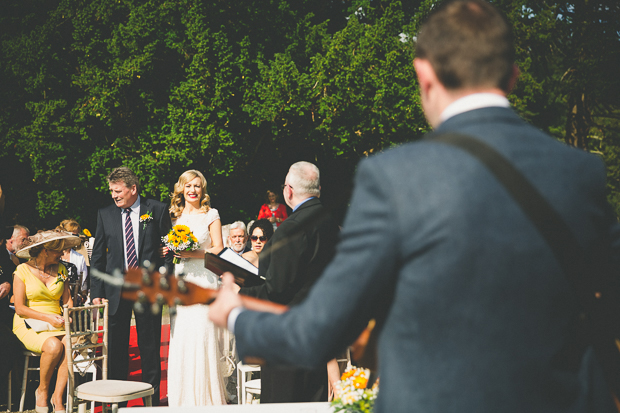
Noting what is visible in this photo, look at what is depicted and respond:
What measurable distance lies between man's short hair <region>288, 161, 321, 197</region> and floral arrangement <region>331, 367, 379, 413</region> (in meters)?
1.87

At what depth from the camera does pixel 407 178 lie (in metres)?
1.26

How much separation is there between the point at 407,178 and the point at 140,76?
14378 millimetres

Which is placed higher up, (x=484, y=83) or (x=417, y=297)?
(x=484, y=83)

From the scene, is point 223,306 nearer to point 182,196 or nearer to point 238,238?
point 182,196

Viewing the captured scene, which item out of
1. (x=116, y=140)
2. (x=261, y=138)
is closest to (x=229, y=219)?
(x=261, y=138)

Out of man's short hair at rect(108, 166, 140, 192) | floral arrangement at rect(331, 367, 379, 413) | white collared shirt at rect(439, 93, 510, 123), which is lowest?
floral arrangement at rect(331, 367, 379, 413)

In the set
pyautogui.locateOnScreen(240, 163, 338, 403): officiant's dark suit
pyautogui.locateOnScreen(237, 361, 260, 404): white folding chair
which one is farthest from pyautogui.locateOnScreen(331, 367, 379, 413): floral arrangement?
pyautogui.locateOnScreen(237, 361, 260, 404): white folding chair

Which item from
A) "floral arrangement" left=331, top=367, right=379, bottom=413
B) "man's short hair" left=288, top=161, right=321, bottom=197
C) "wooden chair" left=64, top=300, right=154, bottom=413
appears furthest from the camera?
"wooden chair" left=64, top=300, right=154, bottom=413

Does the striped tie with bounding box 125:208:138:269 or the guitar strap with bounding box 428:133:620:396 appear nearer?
the guitar strap with bounding box 428:133:620:396

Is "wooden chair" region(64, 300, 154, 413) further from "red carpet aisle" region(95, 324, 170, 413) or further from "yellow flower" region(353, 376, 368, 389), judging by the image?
"yellow flower" region(353, 376, 368, 389)

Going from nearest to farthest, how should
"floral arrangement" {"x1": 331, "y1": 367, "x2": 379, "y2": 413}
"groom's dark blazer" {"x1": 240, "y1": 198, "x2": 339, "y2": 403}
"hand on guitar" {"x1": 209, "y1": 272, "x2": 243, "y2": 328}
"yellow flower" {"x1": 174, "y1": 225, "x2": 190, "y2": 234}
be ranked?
1. "hand on guitar" {"x1": 209, "y1": 272, "x2": 243, "y2": 328}
2. "floral arrangement" {"x1": 331, "y1": 367, "x2": 379, "y2": 413}
3. "groom's dark blazer" {"x1": 240, "y1": 198, "x2": 339, "y2": 403}
4. "yellow flower" {"x1": 174, "y1": 225, "x2": 190, "y2": 234}

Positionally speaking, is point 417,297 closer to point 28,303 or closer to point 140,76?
point 28,303

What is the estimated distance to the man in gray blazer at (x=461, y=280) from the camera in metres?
1.23

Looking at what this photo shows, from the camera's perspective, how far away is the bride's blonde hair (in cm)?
682
